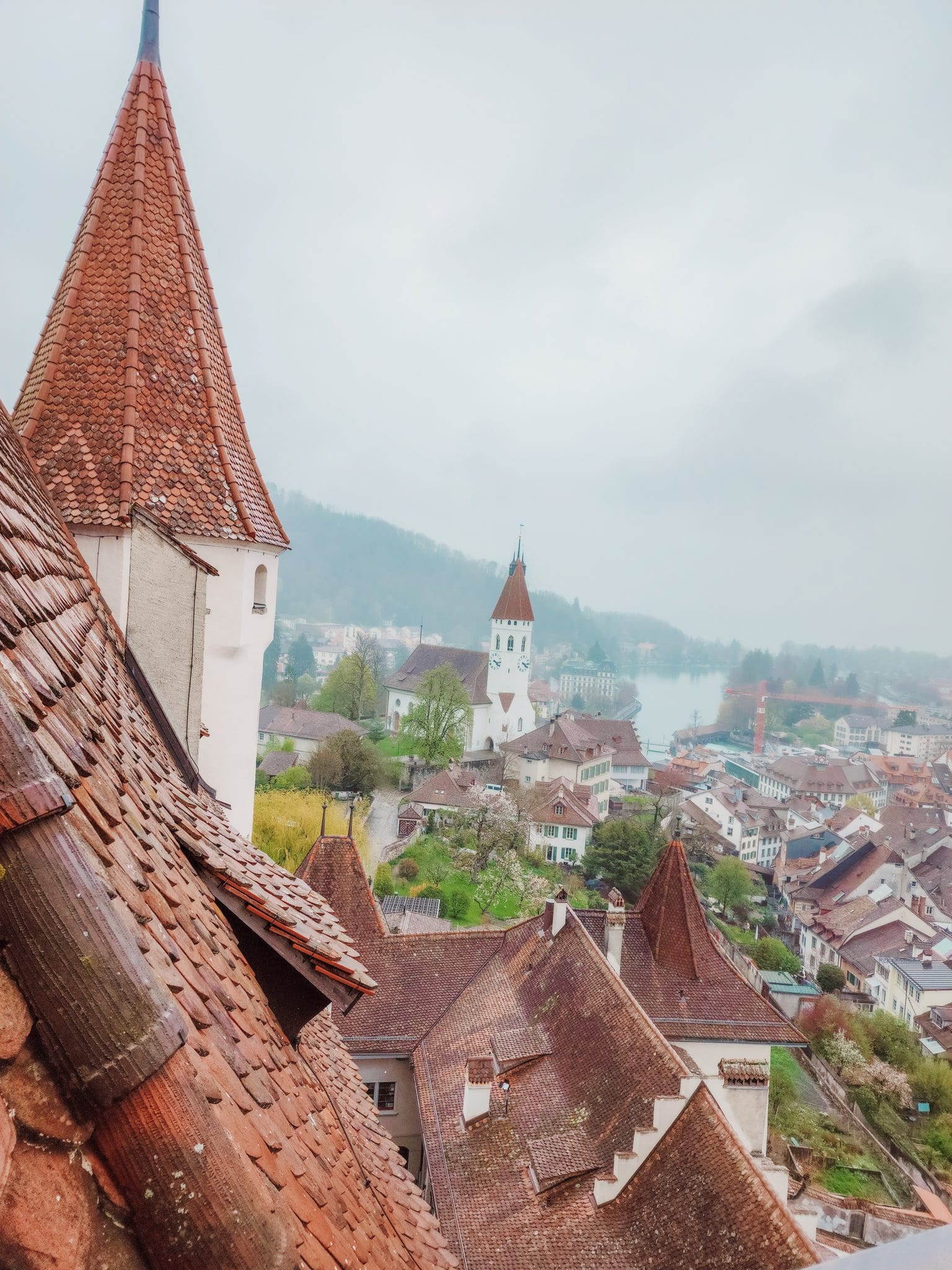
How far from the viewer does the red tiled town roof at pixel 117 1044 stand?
30.8 inches

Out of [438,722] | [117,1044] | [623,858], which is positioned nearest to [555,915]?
[117,1044]

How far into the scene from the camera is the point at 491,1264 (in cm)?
634

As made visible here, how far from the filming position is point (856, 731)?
42031 mm

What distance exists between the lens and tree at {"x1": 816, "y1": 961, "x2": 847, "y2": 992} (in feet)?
78.7

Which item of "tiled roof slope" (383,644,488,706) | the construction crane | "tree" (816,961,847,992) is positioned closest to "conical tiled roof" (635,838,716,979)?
"tree" (816,961,847,992)

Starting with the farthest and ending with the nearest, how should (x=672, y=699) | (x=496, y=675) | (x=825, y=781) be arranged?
(x=672, y=699) < (x=496, y=675) < (x=825, y=781)

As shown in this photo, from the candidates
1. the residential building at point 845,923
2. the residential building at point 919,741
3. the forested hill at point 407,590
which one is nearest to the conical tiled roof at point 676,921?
the residential building at point 845,923

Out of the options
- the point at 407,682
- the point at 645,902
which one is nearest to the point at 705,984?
the point at 645,902

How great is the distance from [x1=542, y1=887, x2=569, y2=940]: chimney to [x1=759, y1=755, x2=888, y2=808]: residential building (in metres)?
30.0

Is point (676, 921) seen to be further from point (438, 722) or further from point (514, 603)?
point (514, 603)

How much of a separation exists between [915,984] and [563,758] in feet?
66.3

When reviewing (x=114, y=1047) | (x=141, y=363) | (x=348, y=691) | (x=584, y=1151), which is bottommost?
(x=348, y=691)

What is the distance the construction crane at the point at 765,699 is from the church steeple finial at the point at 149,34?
43525mm

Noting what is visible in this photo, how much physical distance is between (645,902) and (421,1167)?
5119mm
